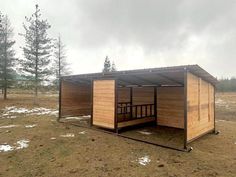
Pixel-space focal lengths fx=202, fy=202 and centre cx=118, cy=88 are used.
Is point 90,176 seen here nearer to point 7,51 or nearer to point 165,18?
point 165,18

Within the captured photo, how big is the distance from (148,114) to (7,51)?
16.9 m

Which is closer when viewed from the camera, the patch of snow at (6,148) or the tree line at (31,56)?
the patch of snow at (6,148)

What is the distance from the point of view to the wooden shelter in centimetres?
674

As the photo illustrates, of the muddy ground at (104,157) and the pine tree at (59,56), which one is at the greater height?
the pine tree at (59,56)

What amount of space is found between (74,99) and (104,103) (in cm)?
386

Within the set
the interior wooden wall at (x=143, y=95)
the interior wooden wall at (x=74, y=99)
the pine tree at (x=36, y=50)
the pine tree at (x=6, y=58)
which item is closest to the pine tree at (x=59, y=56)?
the pine tree at (x=6, y=58)

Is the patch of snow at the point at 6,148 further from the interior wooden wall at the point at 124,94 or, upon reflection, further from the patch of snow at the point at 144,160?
the interior wooden wall at the point at 124,94

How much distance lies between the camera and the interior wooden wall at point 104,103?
27.8ft

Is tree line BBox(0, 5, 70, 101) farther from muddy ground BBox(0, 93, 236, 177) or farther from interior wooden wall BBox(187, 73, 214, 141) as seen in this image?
interior wooden wall BBox(187, 73, 214, 141)

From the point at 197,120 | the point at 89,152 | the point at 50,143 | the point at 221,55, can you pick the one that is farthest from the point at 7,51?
the point at 221,55

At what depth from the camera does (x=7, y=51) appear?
814 inches

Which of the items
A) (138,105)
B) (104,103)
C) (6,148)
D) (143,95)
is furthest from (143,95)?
(6,148)

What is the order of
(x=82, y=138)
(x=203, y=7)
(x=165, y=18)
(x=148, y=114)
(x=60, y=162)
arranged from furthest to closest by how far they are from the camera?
(x=165, y=18)
(x=203, y=7)
(x=148, y=114)
(x=82, y=138)
(x=60, y=162)

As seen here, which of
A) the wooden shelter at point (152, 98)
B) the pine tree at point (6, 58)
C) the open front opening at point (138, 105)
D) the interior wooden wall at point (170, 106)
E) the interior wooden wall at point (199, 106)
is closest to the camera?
the interior wooden wall at point (199, 106)
